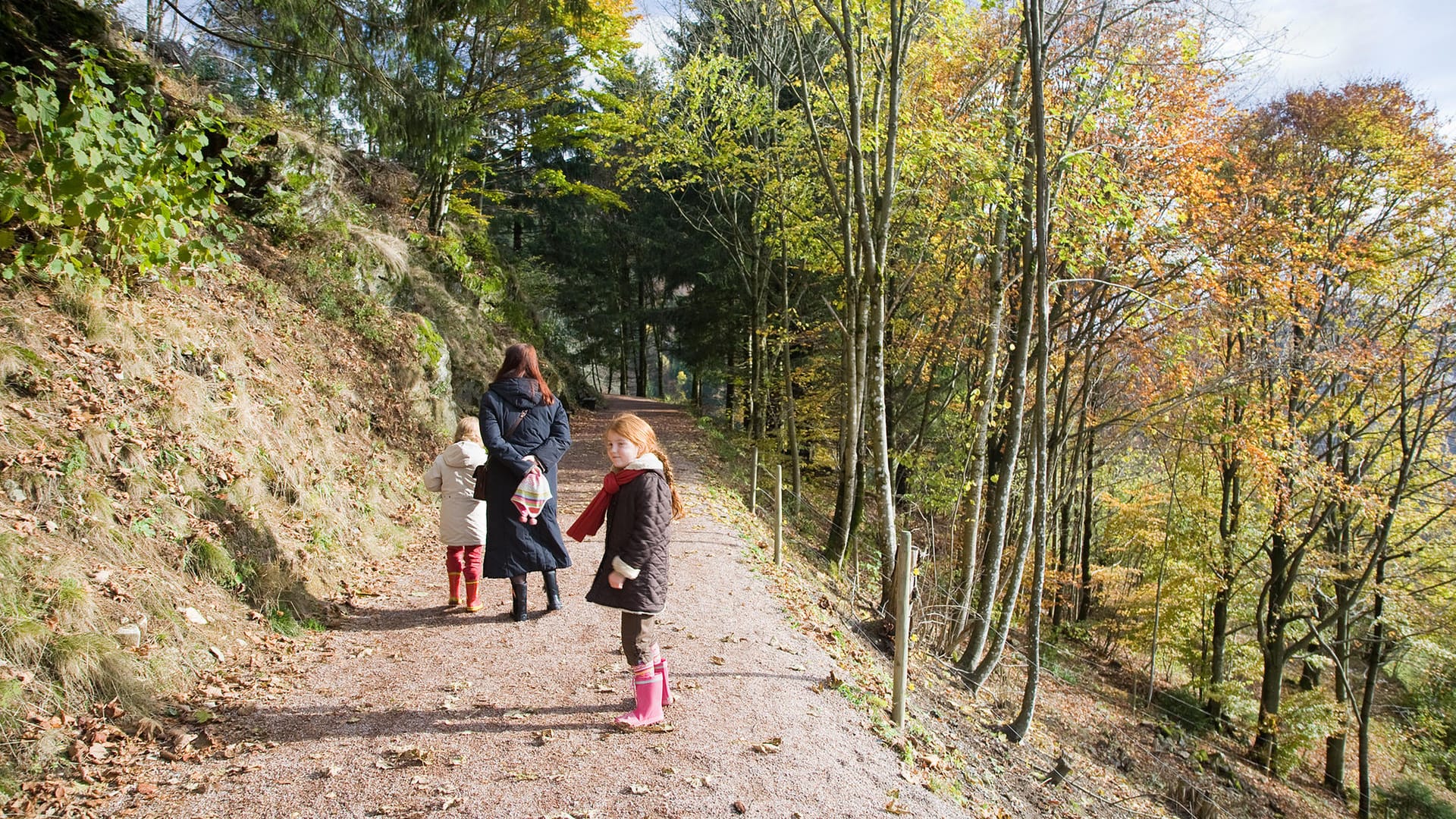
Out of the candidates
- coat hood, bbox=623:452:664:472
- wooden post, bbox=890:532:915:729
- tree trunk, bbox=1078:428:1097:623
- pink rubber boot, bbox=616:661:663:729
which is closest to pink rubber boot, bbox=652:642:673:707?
pink rubber boot, bbox=616:661:663:729

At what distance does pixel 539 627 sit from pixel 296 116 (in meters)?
9.46

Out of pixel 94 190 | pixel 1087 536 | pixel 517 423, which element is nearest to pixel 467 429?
pixel 517 423

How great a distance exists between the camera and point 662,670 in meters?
4.36

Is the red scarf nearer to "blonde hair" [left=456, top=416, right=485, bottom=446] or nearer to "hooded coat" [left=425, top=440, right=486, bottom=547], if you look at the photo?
"hooded coat" [left=425, top=440, right=486, bottom=547]

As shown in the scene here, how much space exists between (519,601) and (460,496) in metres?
0.97

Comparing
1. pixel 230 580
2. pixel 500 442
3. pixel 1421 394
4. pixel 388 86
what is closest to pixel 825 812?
pixel 500 442

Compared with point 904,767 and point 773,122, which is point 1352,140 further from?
point 904,767

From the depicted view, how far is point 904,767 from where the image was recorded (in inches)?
177

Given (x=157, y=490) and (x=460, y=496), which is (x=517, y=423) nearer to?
(x=460, y=496)

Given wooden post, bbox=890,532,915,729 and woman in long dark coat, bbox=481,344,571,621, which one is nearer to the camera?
wooden post, bbox=890,532,915,729

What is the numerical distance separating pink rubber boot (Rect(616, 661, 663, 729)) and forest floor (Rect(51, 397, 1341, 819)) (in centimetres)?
7

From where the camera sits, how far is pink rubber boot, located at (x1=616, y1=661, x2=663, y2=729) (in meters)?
4.18

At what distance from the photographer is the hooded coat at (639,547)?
160 inches

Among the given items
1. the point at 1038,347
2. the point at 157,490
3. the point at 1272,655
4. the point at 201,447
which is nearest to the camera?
the point at 157,490
